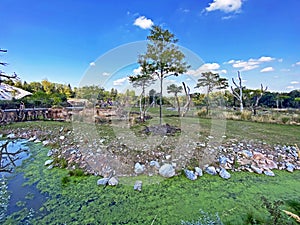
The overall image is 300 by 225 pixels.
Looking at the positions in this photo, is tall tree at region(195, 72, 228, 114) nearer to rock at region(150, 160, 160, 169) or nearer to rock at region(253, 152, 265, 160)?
rock at region(253, 152, 265, 160)

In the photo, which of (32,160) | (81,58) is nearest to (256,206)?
(32,160)

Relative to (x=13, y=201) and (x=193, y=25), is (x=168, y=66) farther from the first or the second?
(x=13, y=201)

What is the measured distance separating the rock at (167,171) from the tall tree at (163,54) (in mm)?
3186

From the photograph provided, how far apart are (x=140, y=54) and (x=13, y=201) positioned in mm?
4484

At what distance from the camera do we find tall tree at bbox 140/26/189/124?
16.0 ft

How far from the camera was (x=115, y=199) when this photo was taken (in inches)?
81.0

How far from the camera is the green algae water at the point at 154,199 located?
67.8 inches

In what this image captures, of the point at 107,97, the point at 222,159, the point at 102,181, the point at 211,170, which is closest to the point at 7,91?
the point at 102,181

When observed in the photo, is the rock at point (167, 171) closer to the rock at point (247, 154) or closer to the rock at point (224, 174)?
the rock at point (224, 174)

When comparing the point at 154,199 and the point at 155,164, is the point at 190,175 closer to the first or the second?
the point at 155,164

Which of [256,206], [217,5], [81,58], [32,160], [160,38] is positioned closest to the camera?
[256,206]

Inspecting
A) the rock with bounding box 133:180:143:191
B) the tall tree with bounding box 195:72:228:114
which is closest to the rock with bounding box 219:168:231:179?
the rock with bounding box 133:180:143:191

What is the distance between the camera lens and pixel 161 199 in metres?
2.07

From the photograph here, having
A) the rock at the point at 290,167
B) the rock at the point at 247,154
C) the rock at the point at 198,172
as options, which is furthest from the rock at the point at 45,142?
the rock at the point at 290,167
